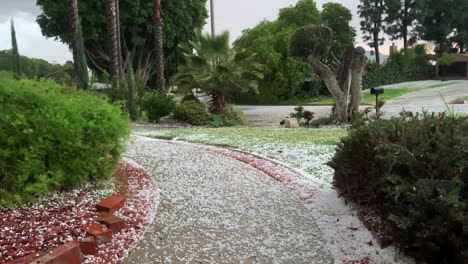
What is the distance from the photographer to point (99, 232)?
3.29 meters

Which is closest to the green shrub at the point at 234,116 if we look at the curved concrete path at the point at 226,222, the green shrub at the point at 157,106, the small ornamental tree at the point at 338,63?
the green shrub at the point at 157,106

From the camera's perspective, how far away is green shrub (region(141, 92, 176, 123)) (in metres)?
15.7

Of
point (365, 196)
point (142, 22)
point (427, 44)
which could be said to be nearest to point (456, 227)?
point (365, 196)

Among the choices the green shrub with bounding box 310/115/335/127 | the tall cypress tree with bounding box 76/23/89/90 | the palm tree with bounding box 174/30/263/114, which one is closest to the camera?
the tall cypress tree with bounding box 76/23/89/90

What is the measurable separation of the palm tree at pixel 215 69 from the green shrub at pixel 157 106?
103cm

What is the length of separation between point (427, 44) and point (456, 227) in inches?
1891

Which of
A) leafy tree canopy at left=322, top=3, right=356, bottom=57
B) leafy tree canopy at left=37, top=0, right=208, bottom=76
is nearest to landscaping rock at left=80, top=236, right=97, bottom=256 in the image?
leafy tree canopy at left=37, top=0, right=208, bottom=76

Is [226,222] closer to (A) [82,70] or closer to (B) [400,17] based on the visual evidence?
(A) [82,70]

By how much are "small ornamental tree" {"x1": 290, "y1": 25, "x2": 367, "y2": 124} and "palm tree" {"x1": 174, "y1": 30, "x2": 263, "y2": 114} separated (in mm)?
3004

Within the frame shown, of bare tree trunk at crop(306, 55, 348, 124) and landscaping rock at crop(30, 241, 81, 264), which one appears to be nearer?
landscaping rock at crop(30, 241, 81, 264)

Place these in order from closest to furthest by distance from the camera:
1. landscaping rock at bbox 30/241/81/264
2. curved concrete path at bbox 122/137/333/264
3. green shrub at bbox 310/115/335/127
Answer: landscaping rock at bbox 30/241/81/264 < curved concrete path at bbox 122/137/333/264 < green shrub at bbox 310/115/335/127

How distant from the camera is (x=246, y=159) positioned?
6832mm

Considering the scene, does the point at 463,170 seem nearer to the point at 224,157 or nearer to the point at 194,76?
the point at 224,157

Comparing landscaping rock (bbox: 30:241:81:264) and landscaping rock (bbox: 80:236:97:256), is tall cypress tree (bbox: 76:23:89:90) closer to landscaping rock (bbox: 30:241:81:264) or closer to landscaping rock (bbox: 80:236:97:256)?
landscaping rock (bbox: 80:236:97:256)
